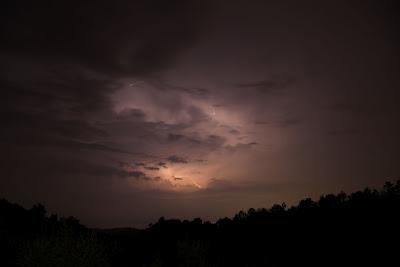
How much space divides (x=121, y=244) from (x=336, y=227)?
156ft

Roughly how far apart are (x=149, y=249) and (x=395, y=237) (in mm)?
47362

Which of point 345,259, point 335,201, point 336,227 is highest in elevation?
point 335,201

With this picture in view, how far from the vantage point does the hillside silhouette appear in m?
40.9

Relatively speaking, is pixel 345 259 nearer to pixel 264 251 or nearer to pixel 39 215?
pixel 264 251

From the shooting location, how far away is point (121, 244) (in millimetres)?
90625

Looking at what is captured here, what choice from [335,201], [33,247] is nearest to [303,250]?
[335,201]

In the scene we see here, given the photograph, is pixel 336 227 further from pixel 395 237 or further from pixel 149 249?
pixel 149 249

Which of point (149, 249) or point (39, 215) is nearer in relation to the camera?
point (149, 249)

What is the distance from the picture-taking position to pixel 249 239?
77250 mm

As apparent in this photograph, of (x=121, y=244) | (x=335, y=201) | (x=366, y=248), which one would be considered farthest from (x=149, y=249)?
(x=366, y=248)

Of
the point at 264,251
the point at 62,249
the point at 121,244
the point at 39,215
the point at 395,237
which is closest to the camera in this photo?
the point at 62,249

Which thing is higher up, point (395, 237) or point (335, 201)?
point (335, 201)

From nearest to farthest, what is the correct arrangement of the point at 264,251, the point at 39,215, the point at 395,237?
the point at 395,237 → the point at 264,251 → the point at 39,215

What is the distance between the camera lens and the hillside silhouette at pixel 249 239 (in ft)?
134
